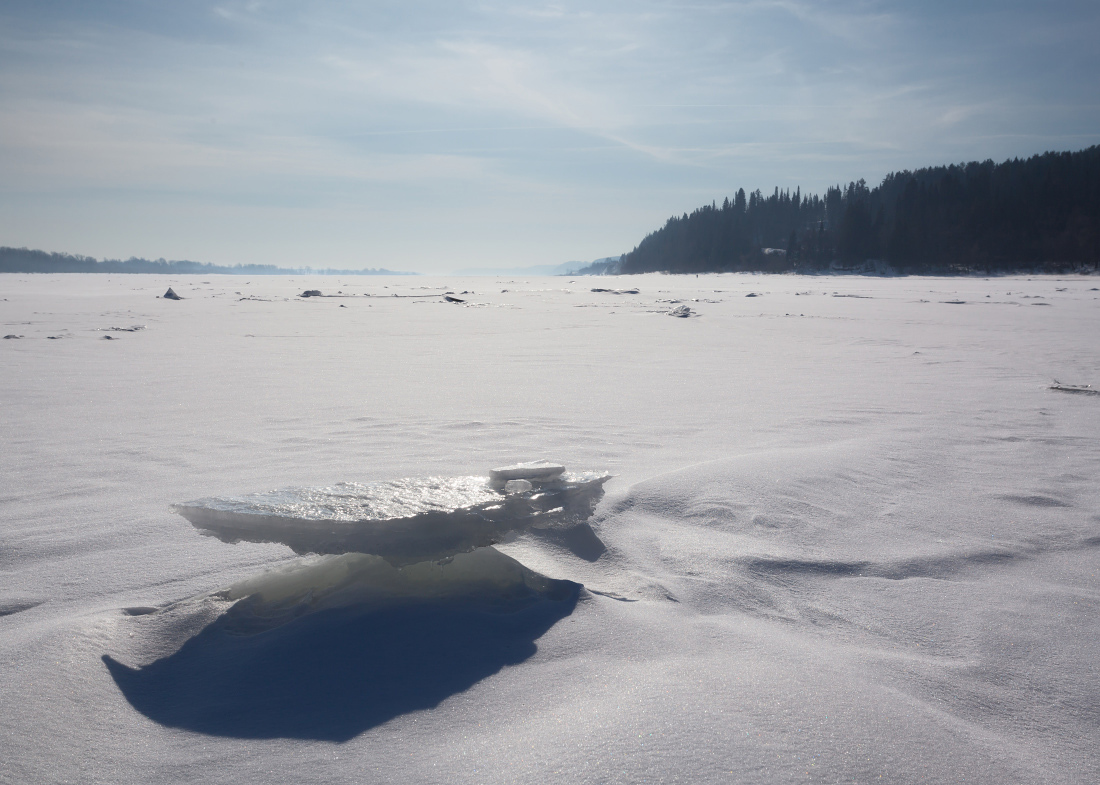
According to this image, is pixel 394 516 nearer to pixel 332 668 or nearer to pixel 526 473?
pixel 332 668

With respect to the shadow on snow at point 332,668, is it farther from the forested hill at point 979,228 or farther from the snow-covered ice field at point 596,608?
the forested hill at point 979,228

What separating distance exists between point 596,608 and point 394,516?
602 millimetres

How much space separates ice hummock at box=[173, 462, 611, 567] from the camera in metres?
1.55

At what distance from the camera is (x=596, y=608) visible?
64.0 inches

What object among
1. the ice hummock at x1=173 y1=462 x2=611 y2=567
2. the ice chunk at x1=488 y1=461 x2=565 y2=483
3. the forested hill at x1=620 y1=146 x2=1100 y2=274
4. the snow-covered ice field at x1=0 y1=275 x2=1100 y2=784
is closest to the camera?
the snow-covered ice field at x1=0 y1=275 x2=1100 y2=784

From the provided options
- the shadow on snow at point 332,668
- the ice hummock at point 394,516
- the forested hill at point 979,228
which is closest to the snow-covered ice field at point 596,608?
the shadow on snow at point 332,668

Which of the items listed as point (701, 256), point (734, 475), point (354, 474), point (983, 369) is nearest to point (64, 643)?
point (354, 474)

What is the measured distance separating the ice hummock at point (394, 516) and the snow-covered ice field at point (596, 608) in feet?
0.53

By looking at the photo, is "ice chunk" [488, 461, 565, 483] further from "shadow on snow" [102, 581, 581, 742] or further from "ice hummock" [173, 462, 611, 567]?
"shadow on snow" [102, 581, 581, 742]

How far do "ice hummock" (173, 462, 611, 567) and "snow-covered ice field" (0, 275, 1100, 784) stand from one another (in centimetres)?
16

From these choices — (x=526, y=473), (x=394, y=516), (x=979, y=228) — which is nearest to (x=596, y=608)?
(x=526, y=473)

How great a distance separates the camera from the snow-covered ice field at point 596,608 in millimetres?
1129

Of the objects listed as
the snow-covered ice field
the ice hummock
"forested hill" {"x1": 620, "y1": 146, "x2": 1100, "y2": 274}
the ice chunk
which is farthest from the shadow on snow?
"forested hill" {"x1": 620, "y1": 146, "x2": 1100, "y2": 274}

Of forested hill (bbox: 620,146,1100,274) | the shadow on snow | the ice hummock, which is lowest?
the shadow on snow
